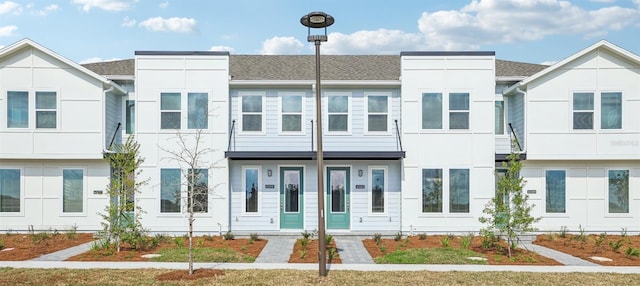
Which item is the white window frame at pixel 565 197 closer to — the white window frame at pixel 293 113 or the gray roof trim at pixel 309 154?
the gray roof trim at pixel 309 154

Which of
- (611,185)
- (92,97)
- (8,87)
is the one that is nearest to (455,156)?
(611,185)

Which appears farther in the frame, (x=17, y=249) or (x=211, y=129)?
(x=211, y=129)

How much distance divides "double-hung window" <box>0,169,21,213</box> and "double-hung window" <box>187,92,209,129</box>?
6.71m

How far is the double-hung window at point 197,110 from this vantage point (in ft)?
59.1

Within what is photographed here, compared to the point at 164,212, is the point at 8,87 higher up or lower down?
higher up

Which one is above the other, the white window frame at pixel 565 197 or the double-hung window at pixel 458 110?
the double-hung window at pixel 458 110

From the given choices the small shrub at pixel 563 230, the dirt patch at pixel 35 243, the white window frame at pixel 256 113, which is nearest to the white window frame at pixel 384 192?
the white window frame at pixel 256 113

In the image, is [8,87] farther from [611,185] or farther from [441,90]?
[611,185]

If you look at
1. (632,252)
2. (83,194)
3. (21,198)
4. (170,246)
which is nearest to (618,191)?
(632,252)

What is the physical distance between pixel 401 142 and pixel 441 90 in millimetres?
2415

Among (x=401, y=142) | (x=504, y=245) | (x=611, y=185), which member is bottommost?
(x=504, y=245)

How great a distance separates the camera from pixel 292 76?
63.0ft

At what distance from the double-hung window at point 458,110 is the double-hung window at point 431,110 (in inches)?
15.9

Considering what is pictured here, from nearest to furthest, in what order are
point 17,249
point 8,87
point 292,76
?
point 17,249, point 8,87, point 292,76
